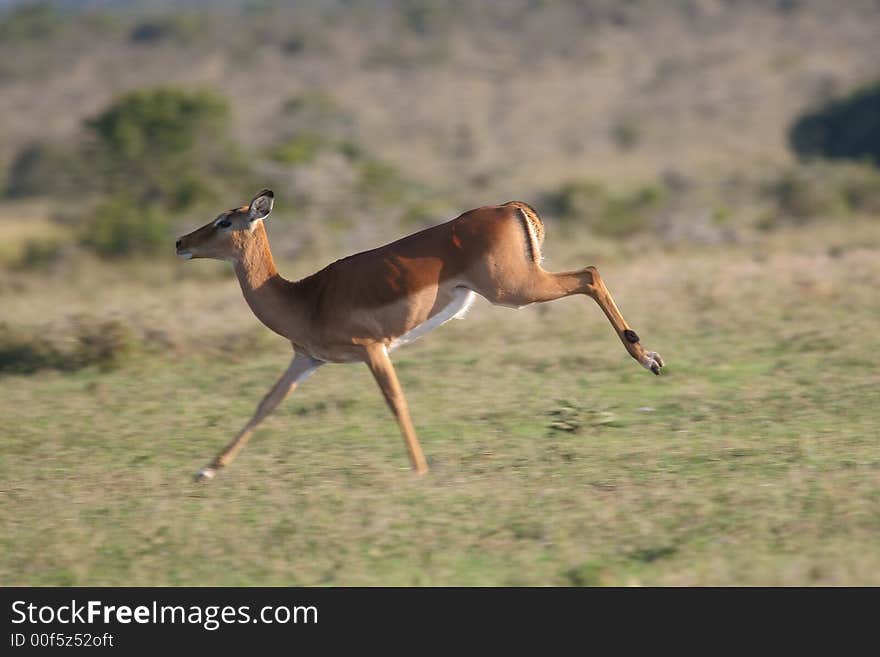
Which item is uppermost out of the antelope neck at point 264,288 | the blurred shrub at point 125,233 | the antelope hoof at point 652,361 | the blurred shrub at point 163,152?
the blurred shrub at point 163,152

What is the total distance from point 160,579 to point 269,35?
6200 cm

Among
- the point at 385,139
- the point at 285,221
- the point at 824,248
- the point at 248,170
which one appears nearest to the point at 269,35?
the point at 385,139

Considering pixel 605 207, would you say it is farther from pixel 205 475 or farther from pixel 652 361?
pixel 205 475

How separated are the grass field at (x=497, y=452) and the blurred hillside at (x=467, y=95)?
7834mm

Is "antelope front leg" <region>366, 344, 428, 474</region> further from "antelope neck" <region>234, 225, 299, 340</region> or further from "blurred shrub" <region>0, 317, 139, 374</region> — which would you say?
"blurred shrub" <region>0, 317, 139, 374</region>

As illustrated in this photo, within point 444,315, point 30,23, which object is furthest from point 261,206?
point 30,23

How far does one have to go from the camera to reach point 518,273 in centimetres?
733

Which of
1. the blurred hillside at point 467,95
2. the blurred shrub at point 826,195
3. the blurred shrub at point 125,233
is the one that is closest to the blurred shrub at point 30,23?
the blurred hillside at point 467,95

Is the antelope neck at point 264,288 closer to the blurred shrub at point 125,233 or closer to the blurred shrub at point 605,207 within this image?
the blurred shrub at point 125,233

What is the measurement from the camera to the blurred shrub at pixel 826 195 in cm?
2388

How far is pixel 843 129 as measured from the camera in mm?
37188

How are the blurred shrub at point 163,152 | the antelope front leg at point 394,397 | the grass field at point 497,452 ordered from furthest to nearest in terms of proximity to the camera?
the blurred shrub at point 163,152
the antelope front leg at point 394,397
the grass field at point 497,452

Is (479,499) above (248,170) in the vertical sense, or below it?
below
